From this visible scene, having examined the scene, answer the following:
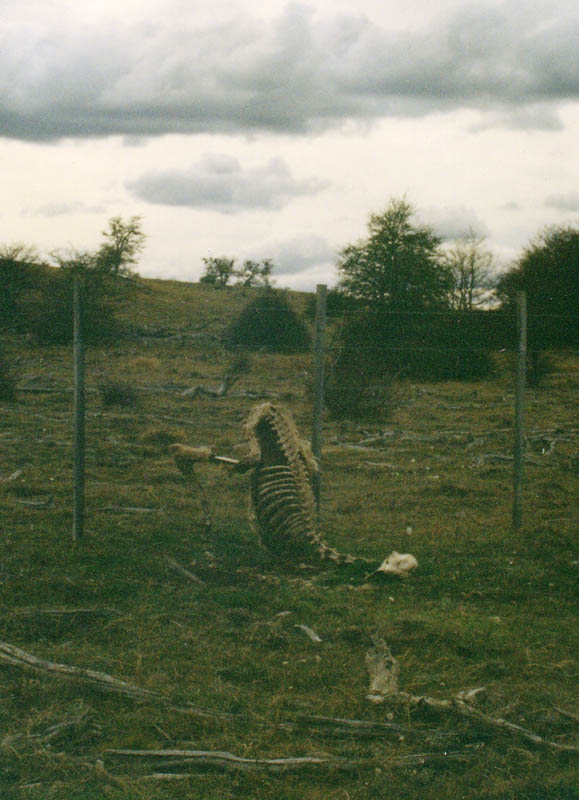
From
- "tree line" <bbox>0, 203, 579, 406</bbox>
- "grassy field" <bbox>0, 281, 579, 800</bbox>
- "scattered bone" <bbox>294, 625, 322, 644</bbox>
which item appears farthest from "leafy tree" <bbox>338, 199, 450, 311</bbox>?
"scattered bone" <bbox>294, 625, 322, 644</bbox>

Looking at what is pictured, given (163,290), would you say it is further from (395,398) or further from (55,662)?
Answer: (55,662)

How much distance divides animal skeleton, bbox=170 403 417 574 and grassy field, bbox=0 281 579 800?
0.23 metres

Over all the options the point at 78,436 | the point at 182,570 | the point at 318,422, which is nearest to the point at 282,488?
the point at 318,422

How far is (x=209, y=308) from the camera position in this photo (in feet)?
95.0

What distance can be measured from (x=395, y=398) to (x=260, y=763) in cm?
1178

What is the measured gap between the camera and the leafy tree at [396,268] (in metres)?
23.5

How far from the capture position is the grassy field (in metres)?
3.12

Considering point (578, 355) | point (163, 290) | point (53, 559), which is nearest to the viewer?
point (53, 559)

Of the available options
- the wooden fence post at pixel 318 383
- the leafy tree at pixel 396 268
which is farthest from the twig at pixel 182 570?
the leafy tree at pixel 396 268

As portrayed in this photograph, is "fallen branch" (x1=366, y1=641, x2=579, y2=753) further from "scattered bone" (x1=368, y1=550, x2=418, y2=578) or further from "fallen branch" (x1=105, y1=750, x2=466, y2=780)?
"scattered bone" (x1=368, y1=550, x2=418, y2=578)

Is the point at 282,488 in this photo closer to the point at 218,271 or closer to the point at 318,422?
the point at 318,422

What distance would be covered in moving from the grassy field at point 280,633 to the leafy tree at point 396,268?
43.3 feet

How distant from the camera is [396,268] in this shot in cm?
2391

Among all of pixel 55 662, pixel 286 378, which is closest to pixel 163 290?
pixel 286 378
